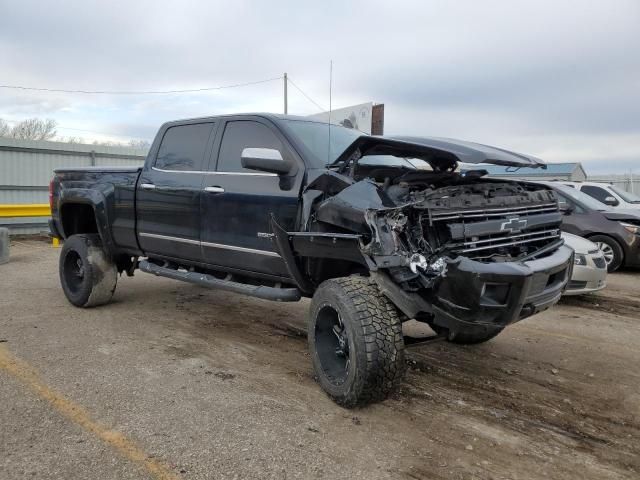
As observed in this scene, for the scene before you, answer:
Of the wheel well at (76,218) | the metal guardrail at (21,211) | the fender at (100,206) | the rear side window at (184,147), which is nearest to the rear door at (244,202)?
the rear side window at (184,147)

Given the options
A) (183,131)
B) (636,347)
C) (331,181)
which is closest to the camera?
(331,181)

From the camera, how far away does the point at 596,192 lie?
37.0 feet

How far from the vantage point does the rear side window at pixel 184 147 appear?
204 inches

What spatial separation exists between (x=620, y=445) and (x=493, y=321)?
1.01 m

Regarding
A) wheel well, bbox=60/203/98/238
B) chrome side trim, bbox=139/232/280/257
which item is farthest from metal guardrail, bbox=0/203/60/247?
chrome side trim, bbox=139/232/280/257

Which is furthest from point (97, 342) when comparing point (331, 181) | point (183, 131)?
point (331, 181)

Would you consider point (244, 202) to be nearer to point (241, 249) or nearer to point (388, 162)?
point (241, 249)

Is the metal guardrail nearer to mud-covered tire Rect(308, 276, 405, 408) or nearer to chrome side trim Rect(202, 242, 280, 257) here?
chrome side trim Rect(202, 242, 280, 257)

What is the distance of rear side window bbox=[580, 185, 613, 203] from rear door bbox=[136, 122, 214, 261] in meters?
8.75

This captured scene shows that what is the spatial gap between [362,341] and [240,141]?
2.32m

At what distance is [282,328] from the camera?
219 inches

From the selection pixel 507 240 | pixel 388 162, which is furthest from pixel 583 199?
pixel 507 240

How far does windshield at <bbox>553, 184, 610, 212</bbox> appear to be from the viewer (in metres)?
9.77

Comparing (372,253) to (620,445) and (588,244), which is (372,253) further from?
(588,244)
